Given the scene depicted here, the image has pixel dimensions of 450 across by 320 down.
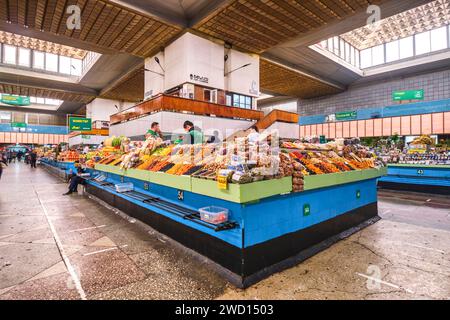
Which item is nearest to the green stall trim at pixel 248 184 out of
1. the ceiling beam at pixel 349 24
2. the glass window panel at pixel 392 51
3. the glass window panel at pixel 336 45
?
the ceiling beam at pixel 349 24

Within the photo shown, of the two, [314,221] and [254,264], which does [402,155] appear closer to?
[314,221]

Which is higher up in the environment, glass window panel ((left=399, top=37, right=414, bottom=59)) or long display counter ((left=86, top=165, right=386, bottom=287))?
glass window panel ((left=399, top=37, right=414, bottom=59))

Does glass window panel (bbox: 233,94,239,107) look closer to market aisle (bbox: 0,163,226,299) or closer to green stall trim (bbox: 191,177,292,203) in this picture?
market aisle (bbox: 0,163,226,299)

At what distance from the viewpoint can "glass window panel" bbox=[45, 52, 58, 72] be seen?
59.9 ft

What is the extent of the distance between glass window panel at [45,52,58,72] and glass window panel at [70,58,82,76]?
1.06m

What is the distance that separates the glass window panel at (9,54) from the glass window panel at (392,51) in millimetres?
26008

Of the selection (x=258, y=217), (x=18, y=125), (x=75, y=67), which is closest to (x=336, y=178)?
(x=258, y=217)

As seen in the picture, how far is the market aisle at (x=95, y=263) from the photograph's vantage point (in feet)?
6.80

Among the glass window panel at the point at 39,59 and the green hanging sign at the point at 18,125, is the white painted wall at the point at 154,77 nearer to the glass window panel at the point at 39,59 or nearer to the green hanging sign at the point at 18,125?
the glass window panel at the point at 39,59

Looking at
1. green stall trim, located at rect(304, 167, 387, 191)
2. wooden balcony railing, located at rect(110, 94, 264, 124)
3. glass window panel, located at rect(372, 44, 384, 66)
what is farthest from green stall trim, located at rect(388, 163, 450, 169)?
glass window panel, located at rect(372, 44, 384, 66)

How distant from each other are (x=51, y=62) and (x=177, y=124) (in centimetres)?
1679

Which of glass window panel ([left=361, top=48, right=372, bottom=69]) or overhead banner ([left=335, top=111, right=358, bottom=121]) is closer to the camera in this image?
glass window panel ([left=361, top=48, right=372, bottom=69])

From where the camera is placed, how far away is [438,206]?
541 cm
